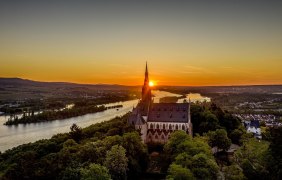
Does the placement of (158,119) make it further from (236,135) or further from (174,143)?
(174,143)

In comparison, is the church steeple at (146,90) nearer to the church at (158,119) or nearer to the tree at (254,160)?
the church at (158,119)

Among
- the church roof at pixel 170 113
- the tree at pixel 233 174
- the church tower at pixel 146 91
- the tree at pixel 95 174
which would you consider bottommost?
the tree at pixel 233 174

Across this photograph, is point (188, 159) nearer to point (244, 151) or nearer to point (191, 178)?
point (191, 178)

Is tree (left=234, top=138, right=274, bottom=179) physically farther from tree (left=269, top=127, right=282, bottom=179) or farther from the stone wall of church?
the stone wall of church

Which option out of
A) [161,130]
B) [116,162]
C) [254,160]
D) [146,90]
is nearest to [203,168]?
[116,162]

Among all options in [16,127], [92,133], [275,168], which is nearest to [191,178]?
[275,168]

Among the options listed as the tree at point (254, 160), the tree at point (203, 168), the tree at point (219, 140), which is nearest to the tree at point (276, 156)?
the tree at point (254, 160)

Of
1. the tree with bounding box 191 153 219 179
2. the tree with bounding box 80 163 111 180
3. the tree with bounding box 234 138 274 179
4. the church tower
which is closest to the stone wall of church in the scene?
the church tower
